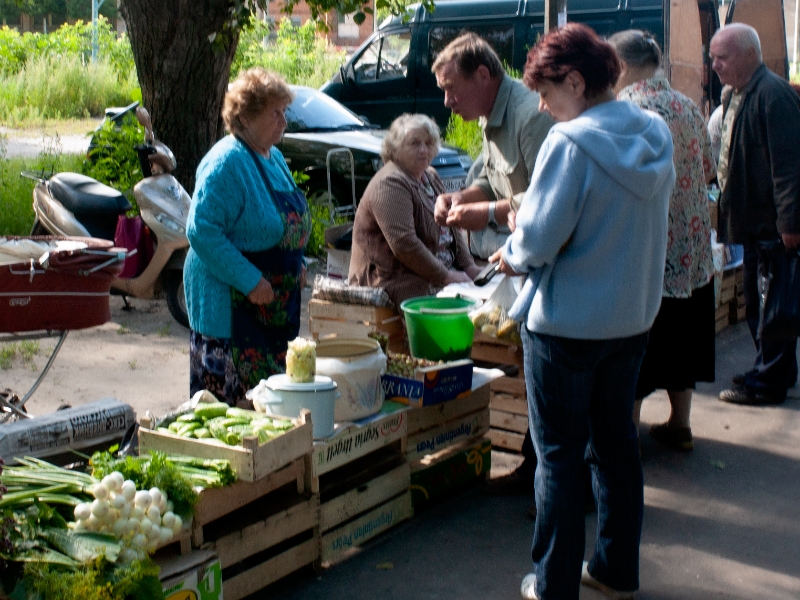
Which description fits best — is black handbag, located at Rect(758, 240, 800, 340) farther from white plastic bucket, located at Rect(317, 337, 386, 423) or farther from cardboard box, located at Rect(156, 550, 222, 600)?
cardboard box, located at Rect(156, 550, 222, 600)

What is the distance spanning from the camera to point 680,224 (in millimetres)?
4105

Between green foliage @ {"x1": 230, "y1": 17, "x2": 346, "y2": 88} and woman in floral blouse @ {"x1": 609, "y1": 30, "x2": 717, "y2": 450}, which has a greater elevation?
green foliage @ {"x1": 230, "y1": 17, "x2": 346, "y2": 88}

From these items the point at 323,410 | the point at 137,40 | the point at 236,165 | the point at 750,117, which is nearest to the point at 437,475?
the point at 323,410

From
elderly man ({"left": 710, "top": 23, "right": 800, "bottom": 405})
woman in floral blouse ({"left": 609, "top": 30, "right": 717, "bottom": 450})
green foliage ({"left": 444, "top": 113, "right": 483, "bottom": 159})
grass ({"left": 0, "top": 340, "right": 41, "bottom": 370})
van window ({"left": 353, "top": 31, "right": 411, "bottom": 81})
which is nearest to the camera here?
woman in floral blouse ({"left": 609, "top": 30, "right": 717, "bottom": 450})

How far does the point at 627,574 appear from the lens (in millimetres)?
3229

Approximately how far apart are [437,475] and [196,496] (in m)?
1.46

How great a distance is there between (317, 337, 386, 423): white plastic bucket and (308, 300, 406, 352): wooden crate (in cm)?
93

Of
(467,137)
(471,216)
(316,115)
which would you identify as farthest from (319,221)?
(471,216)

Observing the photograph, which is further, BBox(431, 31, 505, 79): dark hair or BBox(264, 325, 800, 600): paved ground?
BBox(431, 31, 505, 79): dark hair

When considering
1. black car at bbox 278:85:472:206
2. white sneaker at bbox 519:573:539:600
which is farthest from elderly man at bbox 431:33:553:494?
black car at bbox 278:85:472:206

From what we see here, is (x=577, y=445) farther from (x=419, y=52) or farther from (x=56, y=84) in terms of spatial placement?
(x=56, y=84)

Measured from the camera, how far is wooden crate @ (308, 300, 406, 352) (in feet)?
15.3

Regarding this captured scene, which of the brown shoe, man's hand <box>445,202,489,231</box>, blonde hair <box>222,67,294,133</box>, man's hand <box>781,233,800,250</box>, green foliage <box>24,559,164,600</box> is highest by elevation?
blonde hair <box>222,67,294,133</box>

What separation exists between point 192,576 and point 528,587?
1171mm
